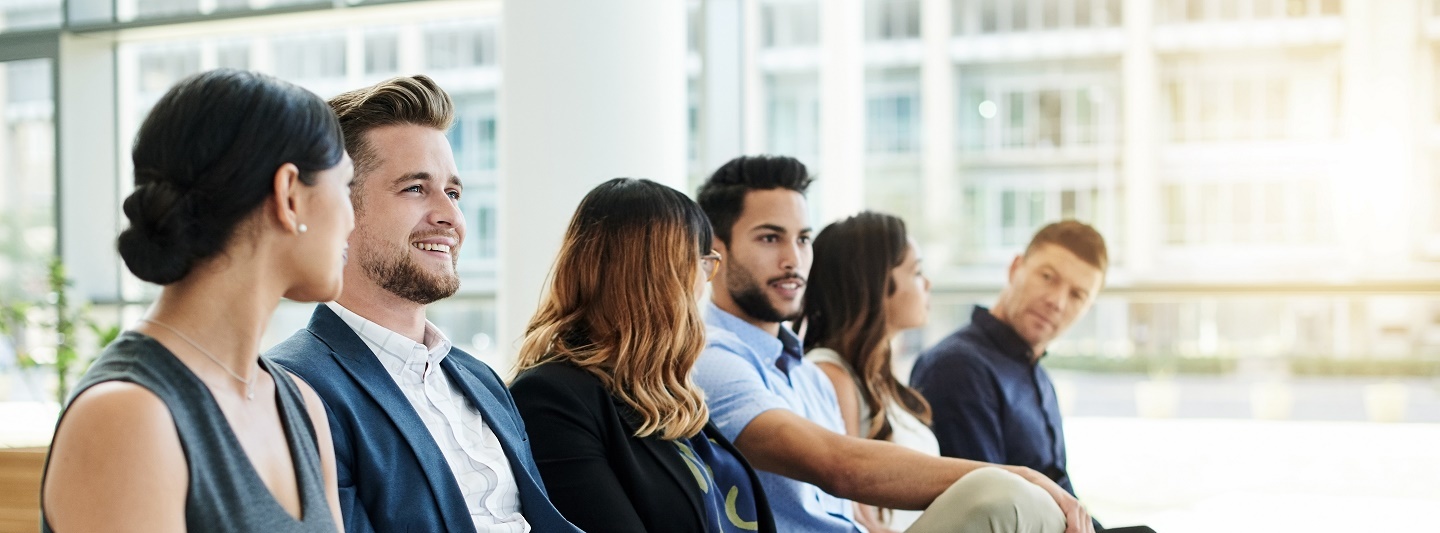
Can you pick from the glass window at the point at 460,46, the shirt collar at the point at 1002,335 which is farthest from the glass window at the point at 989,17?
the glass window at the point at 460,46

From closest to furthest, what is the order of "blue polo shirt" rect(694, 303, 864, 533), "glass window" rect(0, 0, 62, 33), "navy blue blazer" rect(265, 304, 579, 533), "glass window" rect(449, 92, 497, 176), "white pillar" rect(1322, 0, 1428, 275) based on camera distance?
1. "navy blue blazer" rect(265, 304, 579, 533)
2. "blue polo shirt" rect(694, 303, 864, 533)
3. "white pillar" rect(1322, 0, 1428, 275)
4. "glass window" rect(449, 92, 497, 176)
5. "glass window" rect(0, 0, 62, 33)

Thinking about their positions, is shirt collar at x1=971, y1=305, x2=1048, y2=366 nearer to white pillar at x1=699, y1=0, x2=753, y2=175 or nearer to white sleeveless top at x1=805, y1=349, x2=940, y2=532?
white sleeveless top at x1=805, y1=349, x2=940, y2=532

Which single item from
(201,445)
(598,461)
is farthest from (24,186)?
(201,445)

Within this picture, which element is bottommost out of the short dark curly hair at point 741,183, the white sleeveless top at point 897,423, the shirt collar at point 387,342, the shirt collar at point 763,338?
the white sleeveless top at point 897,423

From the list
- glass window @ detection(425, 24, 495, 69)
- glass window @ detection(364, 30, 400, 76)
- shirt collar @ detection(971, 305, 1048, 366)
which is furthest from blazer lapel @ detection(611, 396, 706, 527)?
glass window @ detection(364, 30, 400, 76)

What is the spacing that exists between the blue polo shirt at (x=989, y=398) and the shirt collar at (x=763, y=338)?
619 millimetres

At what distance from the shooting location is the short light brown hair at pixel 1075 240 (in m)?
3.50

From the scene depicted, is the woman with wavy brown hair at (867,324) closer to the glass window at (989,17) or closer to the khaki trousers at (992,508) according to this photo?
the khaki trousers at (992,508)

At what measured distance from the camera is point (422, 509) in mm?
1549

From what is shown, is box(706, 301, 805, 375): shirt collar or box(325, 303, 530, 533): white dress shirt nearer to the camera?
box(325, 303, 530, 533): white dress shirt

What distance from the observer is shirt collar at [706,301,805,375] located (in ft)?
8.47

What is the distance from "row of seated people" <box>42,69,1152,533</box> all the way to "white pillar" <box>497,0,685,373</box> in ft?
3.52

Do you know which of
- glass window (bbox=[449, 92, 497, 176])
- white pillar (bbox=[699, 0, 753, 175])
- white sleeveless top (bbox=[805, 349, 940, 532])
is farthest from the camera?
glass window (bbox=[449, 92, 497, 176])

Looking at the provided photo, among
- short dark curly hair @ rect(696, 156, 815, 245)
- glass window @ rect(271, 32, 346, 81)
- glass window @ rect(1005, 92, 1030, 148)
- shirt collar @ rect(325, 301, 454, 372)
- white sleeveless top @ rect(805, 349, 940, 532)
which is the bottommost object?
white sleeveless top @ rect(805, 349, 940, 532)
